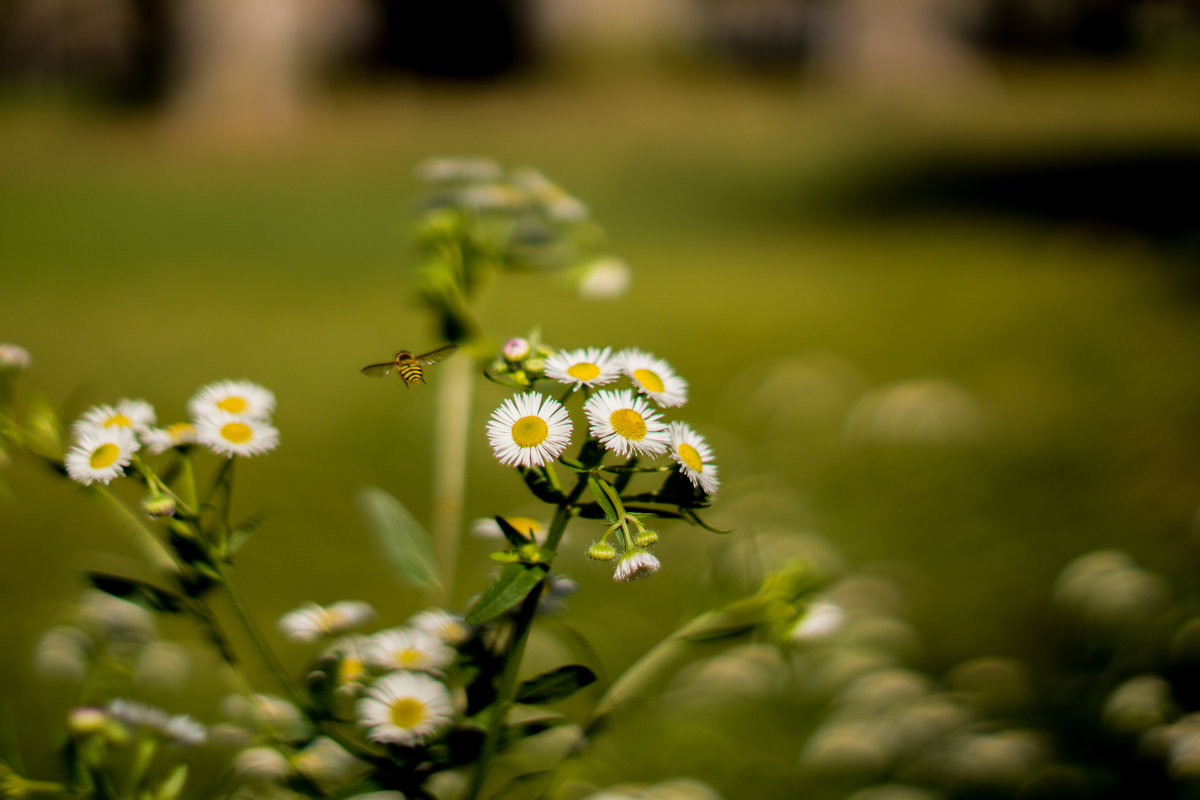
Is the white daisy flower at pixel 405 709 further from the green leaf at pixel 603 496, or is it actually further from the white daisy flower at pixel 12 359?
the white daisy flower at pixel 12 359

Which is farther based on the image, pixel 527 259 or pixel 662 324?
pixel 662 324

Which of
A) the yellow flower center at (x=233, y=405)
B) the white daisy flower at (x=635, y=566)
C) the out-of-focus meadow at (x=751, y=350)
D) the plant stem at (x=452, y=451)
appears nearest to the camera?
the white daisy flower at (x=635, y=566)

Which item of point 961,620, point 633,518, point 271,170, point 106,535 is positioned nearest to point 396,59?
point 271,170

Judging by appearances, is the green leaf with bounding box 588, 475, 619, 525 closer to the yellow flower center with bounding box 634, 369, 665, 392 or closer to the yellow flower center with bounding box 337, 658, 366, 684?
the yellow flower center with bounding box 634, 369, 665, 392

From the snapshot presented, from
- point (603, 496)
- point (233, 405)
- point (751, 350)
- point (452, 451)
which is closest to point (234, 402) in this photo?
point (233, 405)

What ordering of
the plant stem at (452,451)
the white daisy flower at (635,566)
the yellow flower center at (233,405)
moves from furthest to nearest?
the plant stem at (452,451), the yellow flower center at (233,405), the white daisy flower at (635,566)

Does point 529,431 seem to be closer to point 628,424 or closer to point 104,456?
point 628,424

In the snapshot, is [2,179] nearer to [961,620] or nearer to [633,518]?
[961,620]

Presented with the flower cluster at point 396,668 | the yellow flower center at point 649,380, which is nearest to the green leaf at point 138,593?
the flower cluster at point 396,668
